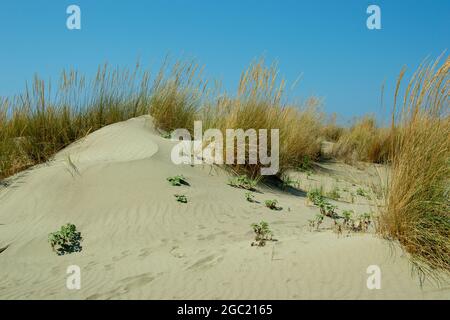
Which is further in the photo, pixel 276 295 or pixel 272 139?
pixel 272 139

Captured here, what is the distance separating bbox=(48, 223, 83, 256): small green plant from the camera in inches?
179

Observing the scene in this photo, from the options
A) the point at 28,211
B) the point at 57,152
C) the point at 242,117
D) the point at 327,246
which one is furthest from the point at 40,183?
the point at 327,246

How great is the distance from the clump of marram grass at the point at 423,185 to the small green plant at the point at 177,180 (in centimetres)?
287

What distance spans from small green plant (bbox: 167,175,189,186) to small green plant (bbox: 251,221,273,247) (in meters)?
1.61

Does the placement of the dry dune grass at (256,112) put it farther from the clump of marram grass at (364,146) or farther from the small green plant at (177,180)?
the clump of marram grass at (364,146)

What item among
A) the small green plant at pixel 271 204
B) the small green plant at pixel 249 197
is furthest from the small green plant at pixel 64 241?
the small green plant at pixel 271 204

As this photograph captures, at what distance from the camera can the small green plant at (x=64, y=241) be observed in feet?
14.9

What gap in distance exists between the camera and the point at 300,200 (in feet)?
21.4

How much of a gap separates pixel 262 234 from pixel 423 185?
4.81 feet

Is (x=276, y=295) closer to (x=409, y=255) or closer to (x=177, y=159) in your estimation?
(x=409, y=255)

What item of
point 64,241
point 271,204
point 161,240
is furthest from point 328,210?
point 64,241

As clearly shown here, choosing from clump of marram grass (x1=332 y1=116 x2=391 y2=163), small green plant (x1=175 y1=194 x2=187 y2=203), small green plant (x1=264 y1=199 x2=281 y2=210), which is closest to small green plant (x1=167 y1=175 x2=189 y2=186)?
small green plant (x1=175 y1=194 x2=187 y2=203)
